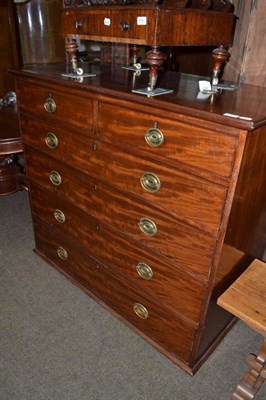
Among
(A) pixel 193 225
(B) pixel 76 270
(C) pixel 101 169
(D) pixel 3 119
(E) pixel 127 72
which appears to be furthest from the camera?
(D) pixel 3 119

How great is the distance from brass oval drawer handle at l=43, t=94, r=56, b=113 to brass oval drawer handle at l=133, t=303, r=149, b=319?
3.41 ft

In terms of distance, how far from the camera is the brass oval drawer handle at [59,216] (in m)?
1.90

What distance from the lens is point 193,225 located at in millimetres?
1219

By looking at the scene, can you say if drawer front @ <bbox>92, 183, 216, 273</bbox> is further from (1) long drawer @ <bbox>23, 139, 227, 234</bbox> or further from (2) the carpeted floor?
(2) the carpeted floor

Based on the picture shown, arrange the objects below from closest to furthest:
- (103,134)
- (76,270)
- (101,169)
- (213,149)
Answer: (213,149), (103,134), (101,169), (76,270)

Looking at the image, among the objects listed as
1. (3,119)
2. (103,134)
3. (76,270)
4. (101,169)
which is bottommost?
Result: (76,270)

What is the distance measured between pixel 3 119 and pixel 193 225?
80.1 inches

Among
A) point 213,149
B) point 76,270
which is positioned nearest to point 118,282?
point 76,270

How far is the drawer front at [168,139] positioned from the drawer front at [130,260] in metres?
0.47

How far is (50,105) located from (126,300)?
3.45ft

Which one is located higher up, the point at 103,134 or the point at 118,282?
the point at 103,134

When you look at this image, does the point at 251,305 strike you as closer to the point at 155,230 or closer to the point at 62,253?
the point at 155,230

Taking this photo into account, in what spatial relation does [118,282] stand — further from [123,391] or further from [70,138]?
[70,138]

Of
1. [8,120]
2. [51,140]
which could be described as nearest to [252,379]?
[51,140]
